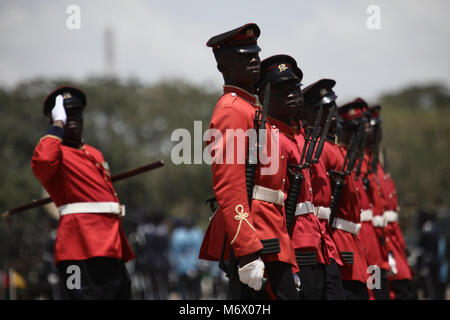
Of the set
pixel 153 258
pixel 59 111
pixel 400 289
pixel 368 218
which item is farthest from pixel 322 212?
pixel 153 258

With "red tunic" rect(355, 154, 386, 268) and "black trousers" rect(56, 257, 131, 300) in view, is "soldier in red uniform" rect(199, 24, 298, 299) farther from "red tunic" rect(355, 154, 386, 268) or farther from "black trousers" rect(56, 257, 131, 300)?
"red tunic" rect(355, 154, 386, 268)

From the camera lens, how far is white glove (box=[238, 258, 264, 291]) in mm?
4734

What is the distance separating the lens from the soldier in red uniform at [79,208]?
6.82 metres

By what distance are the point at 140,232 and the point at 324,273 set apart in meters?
12.8

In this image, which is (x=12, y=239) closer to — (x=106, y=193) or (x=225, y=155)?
(x=106, y=193)

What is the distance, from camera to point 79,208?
703cm

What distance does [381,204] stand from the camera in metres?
9.40

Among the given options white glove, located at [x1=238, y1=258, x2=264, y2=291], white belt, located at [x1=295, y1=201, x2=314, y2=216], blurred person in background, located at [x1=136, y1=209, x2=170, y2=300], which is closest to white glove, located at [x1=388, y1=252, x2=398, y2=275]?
white belt, located at [x1=295, y1=201, x2=314, y2=216]

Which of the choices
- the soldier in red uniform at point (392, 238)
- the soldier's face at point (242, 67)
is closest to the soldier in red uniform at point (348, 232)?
the soldier's face at point (242, 67)

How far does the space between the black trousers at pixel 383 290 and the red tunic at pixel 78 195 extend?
289 centimetres

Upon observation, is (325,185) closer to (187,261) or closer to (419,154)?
(187,261)

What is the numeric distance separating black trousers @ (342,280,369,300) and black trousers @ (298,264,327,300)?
1.19 metres

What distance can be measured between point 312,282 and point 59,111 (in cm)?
296
